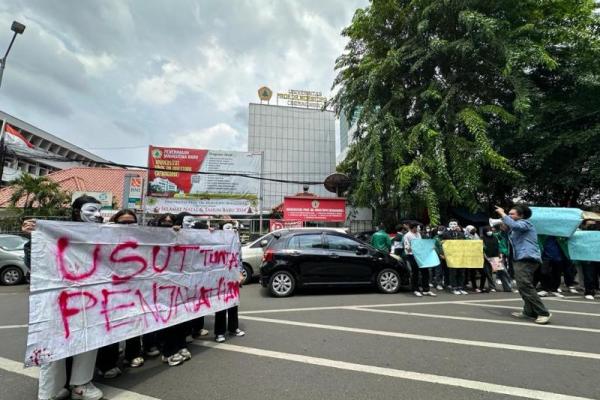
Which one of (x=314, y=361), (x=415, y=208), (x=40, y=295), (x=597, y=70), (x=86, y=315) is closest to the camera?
(x=40, y=295)

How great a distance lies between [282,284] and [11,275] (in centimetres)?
880

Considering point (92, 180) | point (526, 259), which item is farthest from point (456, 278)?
point (92, 180)

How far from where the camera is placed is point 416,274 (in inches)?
308

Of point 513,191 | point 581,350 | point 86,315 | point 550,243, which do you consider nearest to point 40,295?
point 86,315

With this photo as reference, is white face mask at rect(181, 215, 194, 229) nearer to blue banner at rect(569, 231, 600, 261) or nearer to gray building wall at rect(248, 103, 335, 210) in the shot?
blue banner at rect(569, 231, 600, 261)

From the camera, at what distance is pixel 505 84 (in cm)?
1391

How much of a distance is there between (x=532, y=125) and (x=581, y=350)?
10.8 m

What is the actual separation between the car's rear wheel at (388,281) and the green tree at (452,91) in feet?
14.9

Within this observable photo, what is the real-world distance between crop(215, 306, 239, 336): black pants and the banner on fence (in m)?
5.79

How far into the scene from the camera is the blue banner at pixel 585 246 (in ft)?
24.1

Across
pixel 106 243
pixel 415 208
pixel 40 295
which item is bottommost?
pixel 40 295

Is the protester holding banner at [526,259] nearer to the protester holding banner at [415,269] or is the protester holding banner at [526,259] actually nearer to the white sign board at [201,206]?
the protester holding banner at [415,269]

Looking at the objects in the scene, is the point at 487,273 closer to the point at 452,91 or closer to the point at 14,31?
the point at 452,91

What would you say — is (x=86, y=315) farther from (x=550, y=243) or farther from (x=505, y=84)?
(x=505, y=84)
